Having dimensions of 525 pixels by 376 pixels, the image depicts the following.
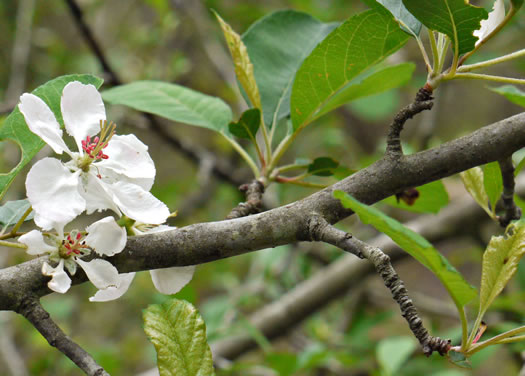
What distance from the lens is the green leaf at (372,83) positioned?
90 cm

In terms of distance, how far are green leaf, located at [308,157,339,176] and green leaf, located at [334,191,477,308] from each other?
35cm

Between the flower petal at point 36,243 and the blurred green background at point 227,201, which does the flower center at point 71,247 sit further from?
the blurred green background at point 227,201

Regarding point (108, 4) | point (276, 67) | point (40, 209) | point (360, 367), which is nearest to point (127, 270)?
point (40, 209)

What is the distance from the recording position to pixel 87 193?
0.61 m

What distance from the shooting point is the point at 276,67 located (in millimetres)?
1013

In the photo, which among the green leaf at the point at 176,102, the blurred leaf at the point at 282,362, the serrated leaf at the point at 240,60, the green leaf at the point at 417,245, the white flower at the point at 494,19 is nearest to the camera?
the green leaf at the point at 417,245

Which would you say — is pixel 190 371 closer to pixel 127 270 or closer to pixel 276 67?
pixel 127 270

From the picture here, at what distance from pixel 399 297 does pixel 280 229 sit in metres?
0.16

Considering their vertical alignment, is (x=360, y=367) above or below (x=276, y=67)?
below

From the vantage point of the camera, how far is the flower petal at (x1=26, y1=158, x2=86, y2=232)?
1.76 ft

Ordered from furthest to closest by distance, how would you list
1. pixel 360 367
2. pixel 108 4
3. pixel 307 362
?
1. pixel 108 4
2. pixel 360 367
3. pixel 307 362

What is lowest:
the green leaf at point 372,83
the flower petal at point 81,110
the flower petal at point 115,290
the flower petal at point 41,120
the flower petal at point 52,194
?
the flower petal at point 115,290

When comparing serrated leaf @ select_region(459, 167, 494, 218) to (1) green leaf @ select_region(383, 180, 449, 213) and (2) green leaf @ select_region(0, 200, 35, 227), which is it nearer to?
(1) green leaf @ select_region(383, 180, 449, 213)

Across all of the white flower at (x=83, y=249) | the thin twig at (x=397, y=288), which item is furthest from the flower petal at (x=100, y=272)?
the thin twig at (x=397, y=288)
